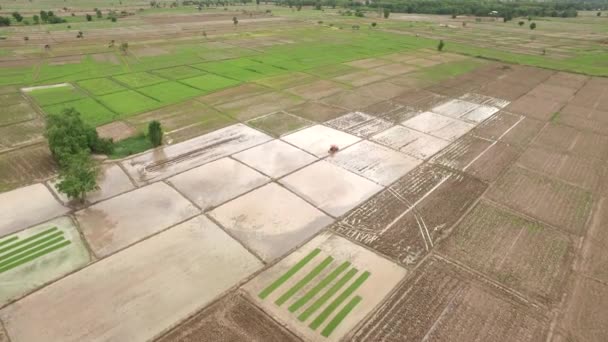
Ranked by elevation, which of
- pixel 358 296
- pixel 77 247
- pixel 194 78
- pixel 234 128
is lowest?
pixel 358 296

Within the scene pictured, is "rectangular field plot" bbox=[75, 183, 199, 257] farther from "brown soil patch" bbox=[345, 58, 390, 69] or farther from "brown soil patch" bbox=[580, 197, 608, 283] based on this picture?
"brown soil patch" bbox=[345, 58, 390, 69]

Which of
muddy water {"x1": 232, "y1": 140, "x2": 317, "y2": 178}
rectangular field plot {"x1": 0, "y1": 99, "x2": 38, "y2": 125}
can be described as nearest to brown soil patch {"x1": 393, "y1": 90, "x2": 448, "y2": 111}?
muddy water {"x1": 232, "y1": 140, "x2": 317, "y2": 178}

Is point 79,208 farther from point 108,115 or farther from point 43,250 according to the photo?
point 108,115

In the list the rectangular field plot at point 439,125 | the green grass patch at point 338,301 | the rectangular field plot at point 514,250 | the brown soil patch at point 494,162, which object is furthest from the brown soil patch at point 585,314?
the rectangular field plot at point 439,125

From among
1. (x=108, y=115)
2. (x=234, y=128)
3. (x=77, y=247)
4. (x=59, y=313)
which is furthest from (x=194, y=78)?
(x=59, y=313)

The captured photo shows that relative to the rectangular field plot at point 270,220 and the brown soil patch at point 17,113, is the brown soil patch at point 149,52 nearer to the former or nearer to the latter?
the brown soil patch at point 17,113

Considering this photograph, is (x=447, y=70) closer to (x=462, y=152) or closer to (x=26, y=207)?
(x=462, y=152)
